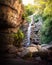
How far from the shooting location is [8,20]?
942cm

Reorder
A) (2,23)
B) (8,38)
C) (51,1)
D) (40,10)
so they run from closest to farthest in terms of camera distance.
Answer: (2,23), (8,38), (51,1), (40,10)

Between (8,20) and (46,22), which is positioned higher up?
(46,22)

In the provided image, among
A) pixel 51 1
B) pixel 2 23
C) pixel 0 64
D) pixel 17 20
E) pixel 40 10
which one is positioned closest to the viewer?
pixel 0 64

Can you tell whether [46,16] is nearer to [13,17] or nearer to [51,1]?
[51,1]

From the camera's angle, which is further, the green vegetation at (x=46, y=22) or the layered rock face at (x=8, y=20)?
the green vegetation at (x=46, y=22)

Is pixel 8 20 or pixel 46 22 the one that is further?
pixel 46 22

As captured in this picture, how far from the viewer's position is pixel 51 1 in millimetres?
11984

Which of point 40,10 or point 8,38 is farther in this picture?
point 40,10

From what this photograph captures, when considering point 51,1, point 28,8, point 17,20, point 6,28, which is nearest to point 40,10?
point 28,8

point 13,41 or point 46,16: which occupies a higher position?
point 46,16

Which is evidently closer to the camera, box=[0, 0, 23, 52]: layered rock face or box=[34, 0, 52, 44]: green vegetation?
box=[0, 0, 23, 52]: layered rock face

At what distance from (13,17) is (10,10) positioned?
1.82ft

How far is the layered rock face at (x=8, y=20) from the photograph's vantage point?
8.98m

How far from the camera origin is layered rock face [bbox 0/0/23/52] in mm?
8984
